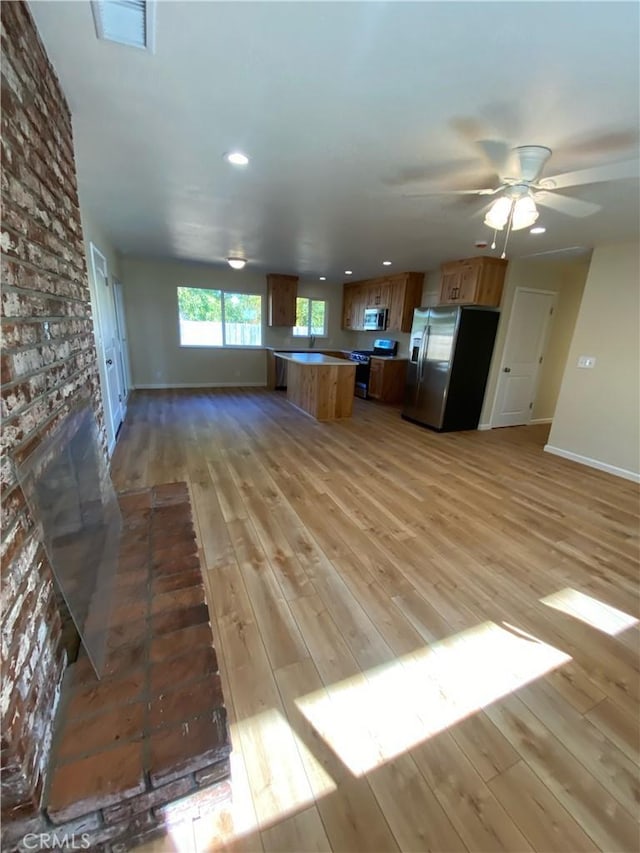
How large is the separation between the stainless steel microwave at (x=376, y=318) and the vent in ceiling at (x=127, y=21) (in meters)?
5.74

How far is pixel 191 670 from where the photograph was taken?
1138 mm

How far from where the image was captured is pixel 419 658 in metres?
1.58

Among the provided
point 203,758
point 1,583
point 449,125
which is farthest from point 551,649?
point 449,125

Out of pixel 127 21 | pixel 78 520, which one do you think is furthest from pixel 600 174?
pixel 78 520

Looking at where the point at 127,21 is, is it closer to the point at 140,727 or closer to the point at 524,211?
the point at 524,211

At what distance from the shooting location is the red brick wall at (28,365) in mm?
810

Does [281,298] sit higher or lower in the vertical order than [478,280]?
lower

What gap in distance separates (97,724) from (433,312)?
5.29 m

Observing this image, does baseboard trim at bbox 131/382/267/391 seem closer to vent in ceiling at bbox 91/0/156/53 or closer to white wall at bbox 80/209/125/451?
white wall at bbox 80/209/125/451

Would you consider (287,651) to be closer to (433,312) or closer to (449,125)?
(449,125)

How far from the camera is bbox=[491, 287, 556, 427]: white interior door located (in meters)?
5.02

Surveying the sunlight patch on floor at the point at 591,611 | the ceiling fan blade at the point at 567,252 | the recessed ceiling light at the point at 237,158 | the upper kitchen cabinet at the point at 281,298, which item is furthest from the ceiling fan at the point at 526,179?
the upper kitchen cabinet at the point at 281,298

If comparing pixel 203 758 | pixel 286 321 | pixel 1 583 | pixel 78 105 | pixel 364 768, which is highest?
pixel 78 105

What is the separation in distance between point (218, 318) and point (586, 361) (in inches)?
249
